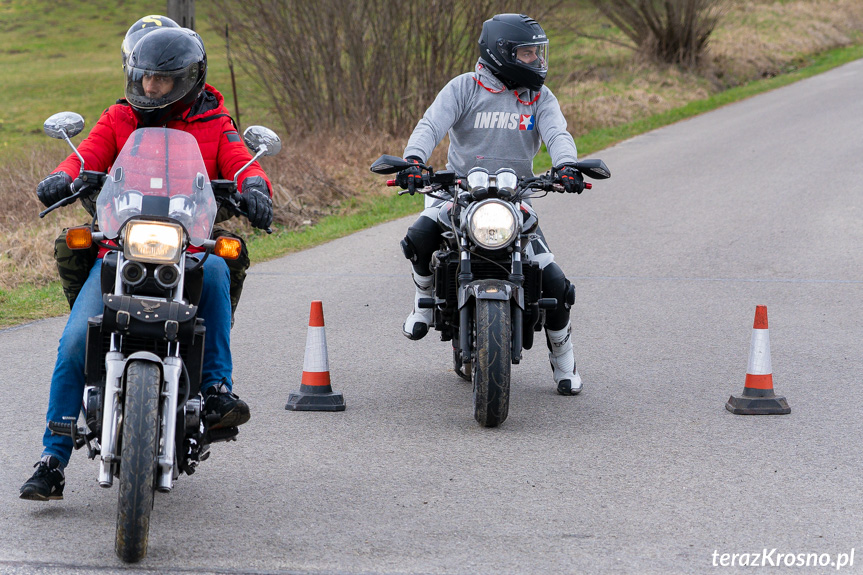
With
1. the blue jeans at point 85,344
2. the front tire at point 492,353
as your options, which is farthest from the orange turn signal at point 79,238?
the front tire at point 492,353

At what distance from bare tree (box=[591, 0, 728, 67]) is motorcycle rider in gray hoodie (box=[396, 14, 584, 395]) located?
697 inches

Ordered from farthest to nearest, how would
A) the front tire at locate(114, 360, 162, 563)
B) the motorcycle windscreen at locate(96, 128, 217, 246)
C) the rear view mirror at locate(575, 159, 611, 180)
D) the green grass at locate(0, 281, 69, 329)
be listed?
the green grass at locate(0, 281, 69, 329)
the rear view mirror at locate(575, 159, 611, 180)
the motorcycle windscreen at locate(96, 128, 217, 246)
the front tire at locate(114, 360, 162, 563)

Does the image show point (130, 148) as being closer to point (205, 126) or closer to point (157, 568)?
point (205, 126)

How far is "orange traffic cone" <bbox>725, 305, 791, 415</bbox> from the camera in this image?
590cm

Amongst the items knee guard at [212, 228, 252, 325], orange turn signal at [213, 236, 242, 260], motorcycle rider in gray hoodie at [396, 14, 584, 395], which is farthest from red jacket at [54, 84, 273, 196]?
motorcycle rider in gray hoodie at [396, 14, 584, 395]

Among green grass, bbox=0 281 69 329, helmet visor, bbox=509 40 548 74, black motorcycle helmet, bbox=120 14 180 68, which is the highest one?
helmet visor, bbox=509 40 548 74

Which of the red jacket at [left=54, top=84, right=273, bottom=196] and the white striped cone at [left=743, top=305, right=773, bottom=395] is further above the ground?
the red jacket at [left=54, top=84, right=273, bottom=196]

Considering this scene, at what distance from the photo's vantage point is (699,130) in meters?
18.0

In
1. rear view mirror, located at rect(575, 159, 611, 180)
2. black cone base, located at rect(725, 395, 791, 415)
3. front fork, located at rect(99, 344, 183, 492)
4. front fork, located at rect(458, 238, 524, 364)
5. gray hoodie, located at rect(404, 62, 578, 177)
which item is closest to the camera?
front fork, located at rect(99, 344, 183, 492)

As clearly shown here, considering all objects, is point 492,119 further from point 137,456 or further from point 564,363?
point 137,456

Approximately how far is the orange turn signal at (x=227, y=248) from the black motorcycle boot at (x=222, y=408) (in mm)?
612

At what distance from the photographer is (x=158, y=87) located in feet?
14.2

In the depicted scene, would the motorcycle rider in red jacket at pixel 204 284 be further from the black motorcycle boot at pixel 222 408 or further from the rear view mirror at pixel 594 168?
the rear view mirror at pixel 594 168

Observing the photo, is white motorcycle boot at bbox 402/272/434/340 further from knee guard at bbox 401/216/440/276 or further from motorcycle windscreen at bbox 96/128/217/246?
motorcycle windscreen at bbox 96/128/217/246
